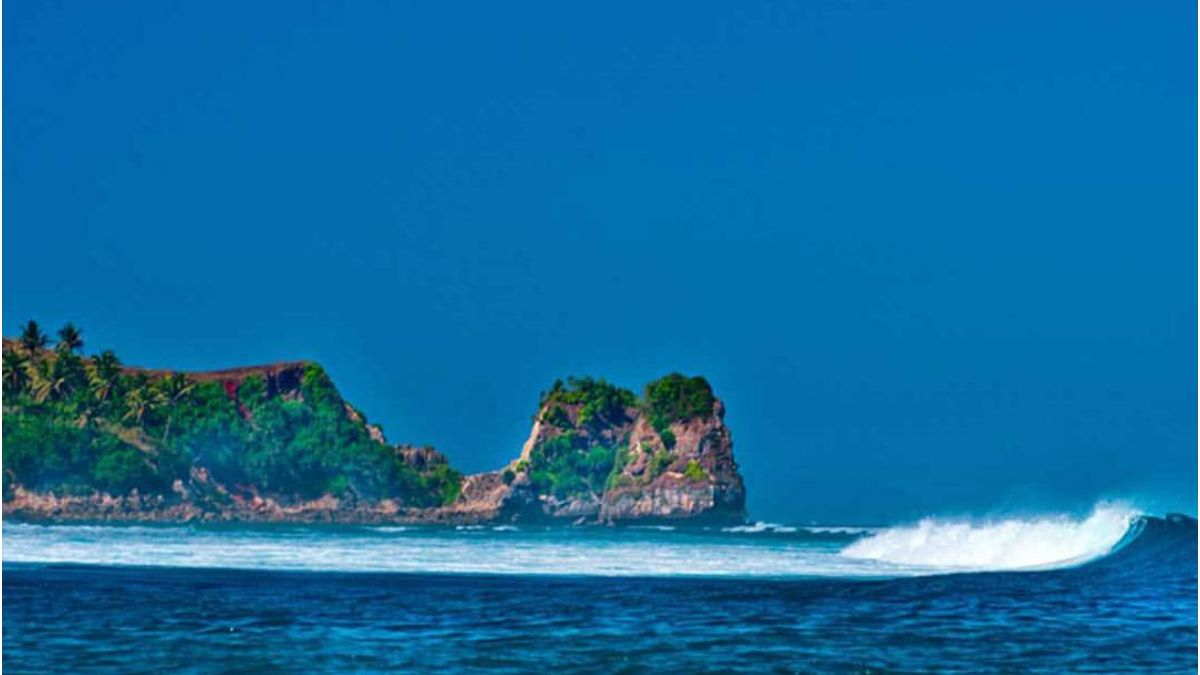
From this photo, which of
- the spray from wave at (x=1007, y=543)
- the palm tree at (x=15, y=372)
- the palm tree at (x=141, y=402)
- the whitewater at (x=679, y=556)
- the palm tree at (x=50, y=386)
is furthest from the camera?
the palm tree at (x=141, y=402)

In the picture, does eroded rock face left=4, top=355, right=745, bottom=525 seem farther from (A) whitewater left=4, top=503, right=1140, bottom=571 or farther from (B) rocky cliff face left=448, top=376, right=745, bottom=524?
(A) whitewater left=4, top=503, right=1140, bottom=571

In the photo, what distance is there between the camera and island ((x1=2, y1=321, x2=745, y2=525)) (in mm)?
124312

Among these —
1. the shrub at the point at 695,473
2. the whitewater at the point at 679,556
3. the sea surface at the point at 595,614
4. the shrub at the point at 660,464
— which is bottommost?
the sea surface at the point at 595,614

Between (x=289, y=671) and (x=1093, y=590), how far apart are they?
1585cm

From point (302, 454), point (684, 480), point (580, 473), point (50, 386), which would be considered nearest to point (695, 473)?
point (684, 480)

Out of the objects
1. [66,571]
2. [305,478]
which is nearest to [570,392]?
[305,478]

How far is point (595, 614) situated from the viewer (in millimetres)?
23656

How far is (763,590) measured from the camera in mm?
28797

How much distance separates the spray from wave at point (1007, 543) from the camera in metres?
40.5

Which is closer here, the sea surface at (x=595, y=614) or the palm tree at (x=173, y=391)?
the sea surface at (x=595, y=614)

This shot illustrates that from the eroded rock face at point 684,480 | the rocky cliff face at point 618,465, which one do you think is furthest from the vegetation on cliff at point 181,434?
the eroded rock face at point 684,480

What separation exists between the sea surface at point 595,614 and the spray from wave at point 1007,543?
2.58 ft

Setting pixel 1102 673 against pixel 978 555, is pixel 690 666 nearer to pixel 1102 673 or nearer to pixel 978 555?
pixel 1102 673

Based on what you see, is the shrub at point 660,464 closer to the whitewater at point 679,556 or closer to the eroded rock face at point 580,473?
the eroded rock face at point 580,473
